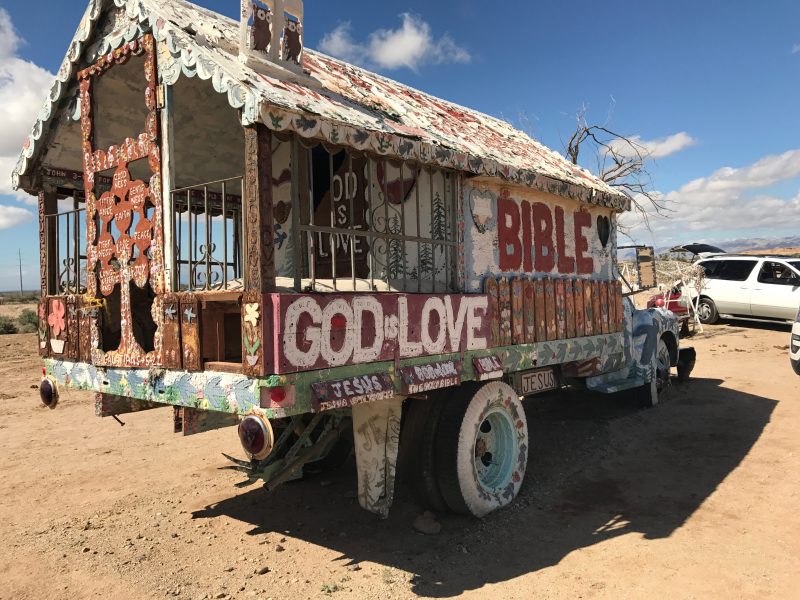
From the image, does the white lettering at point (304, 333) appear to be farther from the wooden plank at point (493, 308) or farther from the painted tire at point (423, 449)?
the wooden plank at point (493, 308)

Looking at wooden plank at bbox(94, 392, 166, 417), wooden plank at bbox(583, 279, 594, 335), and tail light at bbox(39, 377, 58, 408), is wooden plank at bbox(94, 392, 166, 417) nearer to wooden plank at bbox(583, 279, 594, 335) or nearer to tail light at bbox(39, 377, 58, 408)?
tail light at bbox(39, 377, 58, 408)

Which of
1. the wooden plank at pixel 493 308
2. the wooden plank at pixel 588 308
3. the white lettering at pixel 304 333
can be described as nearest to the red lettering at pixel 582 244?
the wooden plank at pixel 588 308

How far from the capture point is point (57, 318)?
5.08 meters

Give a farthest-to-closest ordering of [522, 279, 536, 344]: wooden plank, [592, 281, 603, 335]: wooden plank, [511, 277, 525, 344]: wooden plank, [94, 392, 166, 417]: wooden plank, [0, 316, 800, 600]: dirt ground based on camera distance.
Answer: [592, 281, 603, 335]: wooden plank, [522, 279, 536, 344]: wooden plank, [511, 277, 525, 344]: wooden plank, [94, 392, 166, 417]: wooden plank, [0, 316, 800, 600]: dirt ground

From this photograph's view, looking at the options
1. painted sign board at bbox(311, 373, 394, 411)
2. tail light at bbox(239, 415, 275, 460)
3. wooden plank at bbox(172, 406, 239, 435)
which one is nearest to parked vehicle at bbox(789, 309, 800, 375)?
painted sign board at bbox(311, 373, 394, 411)

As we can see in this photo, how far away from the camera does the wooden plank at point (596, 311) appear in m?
6.79

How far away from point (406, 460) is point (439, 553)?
2.44 feet

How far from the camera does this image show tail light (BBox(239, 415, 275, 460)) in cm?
335

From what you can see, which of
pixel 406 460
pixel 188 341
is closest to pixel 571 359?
pixel 406 460

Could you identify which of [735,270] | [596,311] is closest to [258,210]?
[596,311]

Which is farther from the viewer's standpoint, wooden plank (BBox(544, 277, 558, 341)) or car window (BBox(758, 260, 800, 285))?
car window (BBox(758, 260, 800, 285))

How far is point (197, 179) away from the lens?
21.2 ft

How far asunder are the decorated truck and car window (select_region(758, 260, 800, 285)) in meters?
10.9

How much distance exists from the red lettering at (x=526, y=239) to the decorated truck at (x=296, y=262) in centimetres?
3
